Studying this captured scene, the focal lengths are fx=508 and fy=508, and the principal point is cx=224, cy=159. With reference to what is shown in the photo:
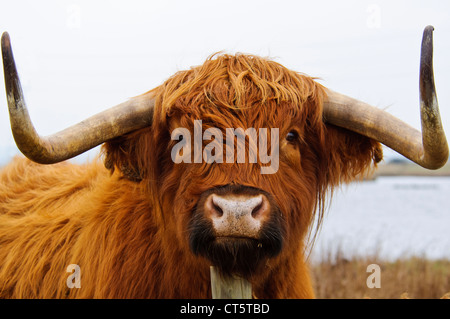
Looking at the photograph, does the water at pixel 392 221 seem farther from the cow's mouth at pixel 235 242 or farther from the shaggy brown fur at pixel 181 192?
the cow's mouth at pixel 235 242

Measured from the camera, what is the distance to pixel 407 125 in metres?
2.85

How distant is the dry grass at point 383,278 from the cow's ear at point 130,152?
15.4 ft

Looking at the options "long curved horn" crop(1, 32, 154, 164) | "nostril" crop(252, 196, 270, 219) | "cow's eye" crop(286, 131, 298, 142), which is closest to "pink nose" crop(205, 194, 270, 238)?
"nostril" crop(252, 196, 270, 219)

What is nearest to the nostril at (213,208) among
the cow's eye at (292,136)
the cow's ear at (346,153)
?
the cow's eye at (292,136)

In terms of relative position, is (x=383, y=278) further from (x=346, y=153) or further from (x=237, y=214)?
(x=237, y=214)

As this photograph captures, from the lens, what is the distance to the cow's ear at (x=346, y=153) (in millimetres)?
3240

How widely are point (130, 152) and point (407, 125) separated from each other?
1.67 meters

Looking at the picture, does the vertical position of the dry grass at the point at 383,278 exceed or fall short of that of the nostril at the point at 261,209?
it exceeds it

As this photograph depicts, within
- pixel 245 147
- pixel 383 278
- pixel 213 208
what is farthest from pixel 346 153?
pixel 383 278

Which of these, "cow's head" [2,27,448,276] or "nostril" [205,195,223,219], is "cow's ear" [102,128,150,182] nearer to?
"cow's head" [2,27,448,276]

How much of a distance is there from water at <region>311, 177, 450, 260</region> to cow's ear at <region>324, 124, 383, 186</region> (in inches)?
7.5

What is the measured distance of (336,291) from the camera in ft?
24.8
